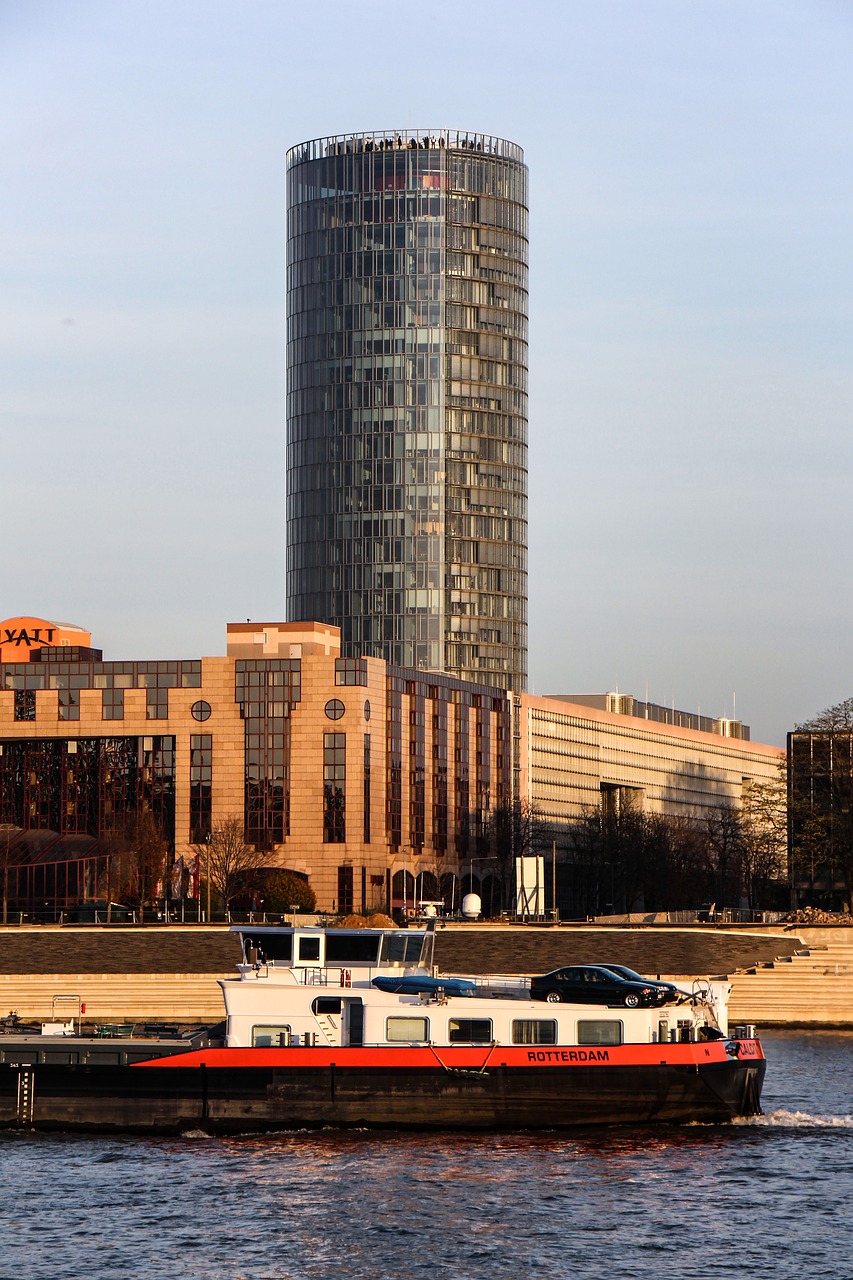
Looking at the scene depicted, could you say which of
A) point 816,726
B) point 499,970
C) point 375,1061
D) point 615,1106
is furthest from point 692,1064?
point 816,726

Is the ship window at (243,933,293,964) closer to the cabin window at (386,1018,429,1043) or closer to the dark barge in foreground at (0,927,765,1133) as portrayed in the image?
the dark barge in foreground at (0,927,765,1133)

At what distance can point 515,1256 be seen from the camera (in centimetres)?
5875

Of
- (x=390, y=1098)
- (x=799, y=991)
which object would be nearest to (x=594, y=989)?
(x=390, y=1098)

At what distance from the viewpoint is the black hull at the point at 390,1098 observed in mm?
75938

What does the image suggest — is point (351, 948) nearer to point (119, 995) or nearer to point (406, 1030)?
point (406, 1030)

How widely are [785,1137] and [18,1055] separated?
92.8ft

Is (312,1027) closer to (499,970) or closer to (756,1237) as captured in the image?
(756,1237)

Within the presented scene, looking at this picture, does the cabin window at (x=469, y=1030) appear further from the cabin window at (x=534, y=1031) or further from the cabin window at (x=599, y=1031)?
the cabin window at (x=599, y=1031)

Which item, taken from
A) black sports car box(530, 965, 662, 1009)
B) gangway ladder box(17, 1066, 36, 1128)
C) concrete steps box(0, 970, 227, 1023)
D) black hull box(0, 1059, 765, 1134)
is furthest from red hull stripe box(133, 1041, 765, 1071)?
concrete steps box(0, 970, 227, 1023)

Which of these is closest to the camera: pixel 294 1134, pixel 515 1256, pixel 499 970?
pixel 515 1256

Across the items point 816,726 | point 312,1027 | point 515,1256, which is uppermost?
point 816,726

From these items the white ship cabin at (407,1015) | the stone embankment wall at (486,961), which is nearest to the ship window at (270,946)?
the white ship cabin at (407,1015)

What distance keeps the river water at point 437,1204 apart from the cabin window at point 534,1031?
3434mm

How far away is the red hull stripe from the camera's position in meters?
76.0
